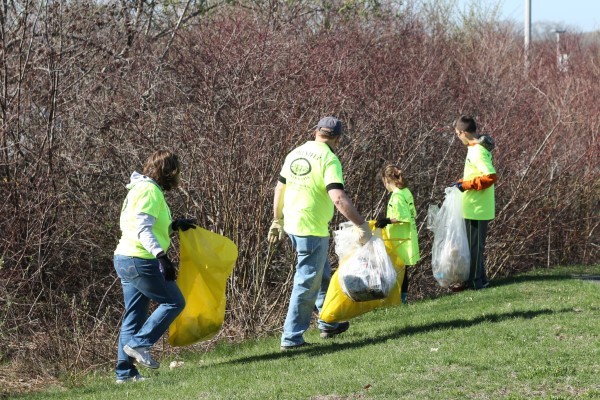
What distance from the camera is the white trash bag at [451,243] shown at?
35.3 ft

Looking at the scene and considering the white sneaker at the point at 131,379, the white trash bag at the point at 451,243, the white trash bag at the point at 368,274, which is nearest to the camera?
the white sneaker at the point at 131,379

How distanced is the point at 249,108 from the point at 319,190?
3.22 metres

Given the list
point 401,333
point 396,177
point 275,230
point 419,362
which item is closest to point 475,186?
point 396,177

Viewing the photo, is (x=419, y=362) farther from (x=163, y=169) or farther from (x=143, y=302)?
(x=163, y=169)

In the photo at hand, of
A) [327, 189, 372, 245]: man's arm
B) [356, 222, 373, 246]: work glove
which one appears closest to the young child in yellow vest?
[356, 222, 373, 246]: work glove

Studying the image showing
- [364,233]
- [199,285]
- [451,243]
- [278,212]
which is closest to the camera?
[199,285]

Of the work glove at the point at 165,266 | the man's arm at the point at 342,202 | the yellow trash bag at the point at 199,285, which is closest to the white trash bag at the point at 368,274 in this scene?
the man's arm at the point at 342,202

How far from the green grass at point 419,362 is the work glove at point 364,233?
31.7 inches

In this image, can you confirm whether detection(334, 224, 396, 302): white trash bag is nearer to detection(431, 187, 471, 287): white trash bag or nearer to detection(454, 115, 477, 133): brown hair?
detection(431, 187, 471, 287): white trash bag

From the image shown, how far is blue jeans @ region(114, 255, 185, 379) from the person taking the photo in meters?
7.44

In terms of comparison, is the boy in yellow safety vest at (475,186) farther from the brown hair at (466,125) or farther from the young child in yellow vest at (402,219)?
the young child in yellow vest at (402,219)

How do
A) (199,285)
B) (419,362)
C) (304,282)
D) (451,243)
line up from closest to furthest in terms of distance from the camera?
(419,362), (199,285), (304,282), (451,243)

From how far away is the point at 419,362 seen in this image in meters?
7.29

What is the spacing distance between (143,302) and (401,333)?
219cm
